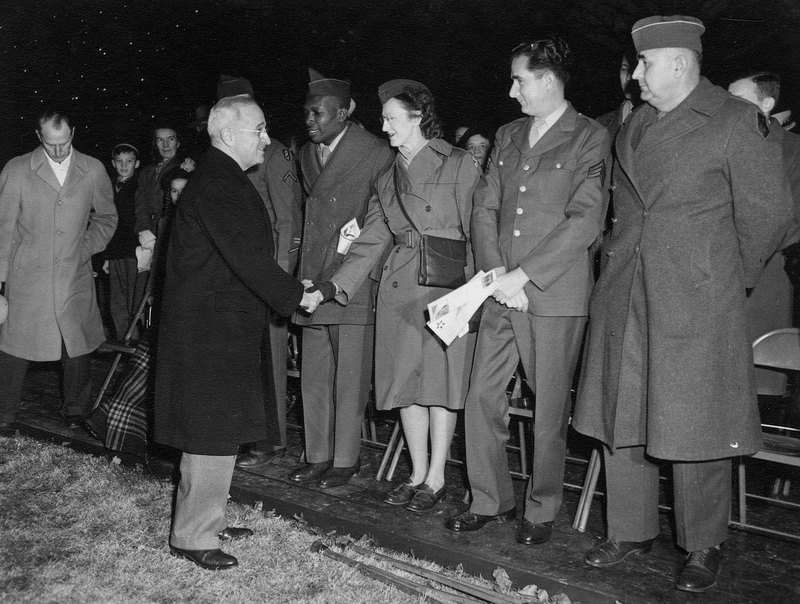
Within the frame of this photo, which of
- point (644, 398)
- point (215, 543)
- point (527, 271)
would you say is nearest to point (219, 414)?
point (215, 543)

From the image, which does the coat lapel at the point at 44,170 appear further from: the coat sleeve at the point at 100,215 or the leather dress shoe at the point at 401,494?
the leather dress shoe at the point at 401,494

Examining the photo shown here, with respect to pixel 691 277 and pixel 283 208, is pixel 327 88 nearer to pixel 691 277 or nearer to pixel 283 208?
pixel 283 208

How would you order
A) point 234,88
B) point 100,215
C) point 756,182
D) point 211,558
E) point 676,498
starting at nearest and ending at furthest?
1. point 756,182
2. point 676,498
3. point 211,558
4. point 234,88
5. point 100,215

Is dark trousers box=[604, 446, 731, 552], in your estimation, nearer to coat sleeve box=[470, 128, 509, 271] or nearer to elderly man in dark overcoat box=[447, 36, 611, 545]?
elderly man in dark overcoat box=[447, 36, 611, 545]

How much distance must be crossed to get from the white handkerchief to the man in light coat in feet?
8.17

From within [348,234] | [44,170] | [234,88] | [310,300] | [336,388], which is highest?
Answer: [234,88]

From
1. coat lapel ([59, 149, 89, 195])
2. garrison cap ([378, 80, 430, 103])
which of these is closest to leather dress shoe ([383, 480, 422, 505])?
garrison cap ([378, 80, 430, 103])

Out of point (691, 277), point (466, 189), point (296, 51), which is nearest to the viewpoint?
point (691, 277)

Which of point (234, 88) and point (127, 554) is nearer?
point (127, 554)

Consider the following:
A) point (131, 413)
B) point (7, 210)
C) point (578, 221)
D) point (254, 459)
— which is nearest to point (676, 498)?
point (578, 221)

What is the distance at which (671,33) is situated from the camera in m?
3.41

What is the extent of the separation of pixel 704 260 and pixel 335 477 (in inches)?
95.8

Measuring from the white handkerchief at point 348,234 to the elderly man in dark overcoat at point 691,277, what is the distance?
1657 millimetres

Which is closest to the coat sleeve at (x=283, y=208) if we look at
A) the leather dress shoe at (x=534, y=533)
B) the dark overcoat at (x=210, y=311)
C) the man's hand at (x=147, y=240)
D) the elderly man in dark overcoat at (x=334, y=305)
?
the elderly man in dark overcoat at (x=334, y=305)
